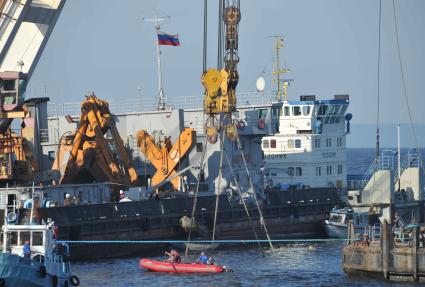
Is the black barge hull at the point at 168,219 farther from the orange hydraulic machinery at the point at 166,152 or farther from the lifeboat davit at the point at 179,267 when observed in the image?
the orange hydraulic machinery at the point at 166,152

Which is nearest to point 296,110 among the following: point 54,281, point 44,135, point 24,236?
point 44,135

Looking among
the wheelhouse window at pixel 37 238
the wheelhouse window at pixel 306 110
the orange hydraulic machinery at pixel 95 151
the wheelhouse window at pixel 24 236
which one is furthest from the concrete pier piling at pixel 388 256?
the wheelhouse window at pixel 306 110

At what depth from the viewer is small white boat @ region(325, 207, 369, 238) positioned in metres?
81.3

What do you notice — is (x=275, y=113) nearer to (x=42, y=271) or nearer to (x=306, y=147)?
(x=306, y=147)

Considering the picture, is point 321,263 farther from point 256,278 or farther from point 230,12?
point 230,12

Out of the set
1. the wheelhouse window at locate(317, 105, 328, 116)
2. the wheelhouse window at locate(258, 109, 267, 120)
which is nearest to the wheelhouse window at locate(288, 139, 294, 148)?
the wheelhouse window at locate(317, 105, 328, 116)

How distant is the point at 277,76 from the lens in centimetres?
9781

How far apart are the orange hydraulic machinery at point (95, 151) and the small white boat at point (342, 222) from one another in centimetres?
1219

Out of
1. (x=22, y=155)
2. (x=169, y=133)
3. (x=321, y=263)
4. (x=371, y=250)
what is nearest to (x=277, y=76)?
(x=169, y=133)

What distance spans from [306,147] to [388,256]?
3197 cm

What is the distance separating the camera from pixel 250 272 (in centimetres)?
6431

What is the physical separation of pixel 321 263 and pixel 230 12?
536 inches

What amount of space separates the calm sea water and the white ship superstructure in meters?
17.3

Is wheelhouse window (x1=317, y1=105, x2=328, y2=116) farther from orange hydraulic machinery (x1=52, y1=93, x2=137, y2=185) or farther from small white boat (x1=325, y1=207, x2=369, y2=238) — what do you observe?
orange hydraulic machinery (x1=52, y1=93, x2=137, y2=185)
